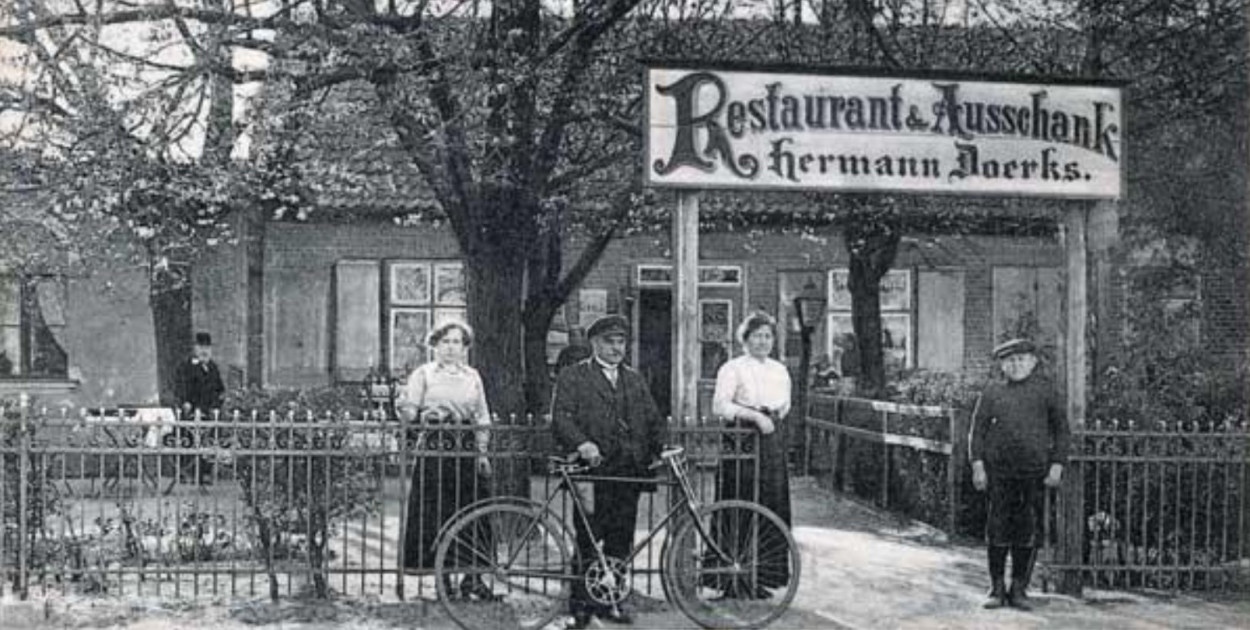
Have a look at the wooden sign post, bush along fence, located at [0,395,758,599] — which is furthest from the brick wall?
bush along fence, located at [0,395,758,599]

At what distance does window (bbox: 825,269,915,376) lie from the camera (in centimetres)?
2038

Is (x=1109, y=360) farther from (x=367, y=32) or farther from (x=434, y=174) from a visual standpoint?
(x=367, y=32)

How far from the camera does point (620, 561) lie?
7.87 m

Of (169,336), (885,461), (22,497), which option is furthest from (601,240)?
(22,497)

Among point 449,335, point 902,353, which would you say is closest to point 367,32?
point 449,335

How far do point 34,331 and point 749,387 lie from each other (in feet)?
40.3

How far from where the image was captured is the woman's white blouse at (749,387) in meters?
8.63

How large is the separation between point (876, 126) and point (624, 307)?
11329 mm

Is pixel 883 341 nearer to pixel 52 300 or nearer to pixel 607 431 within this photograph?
pixel 52 300

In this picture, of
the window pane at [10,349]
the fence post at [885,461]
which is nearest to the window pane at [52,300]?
the window pane at [10,349]

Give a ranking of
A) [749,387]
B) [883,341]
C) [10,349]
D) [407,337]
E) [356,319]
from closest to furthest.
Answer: [749,387] < [10,349] < [356,319] < [407,337] < [883,341]

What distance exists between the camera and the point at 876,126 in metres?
8.73

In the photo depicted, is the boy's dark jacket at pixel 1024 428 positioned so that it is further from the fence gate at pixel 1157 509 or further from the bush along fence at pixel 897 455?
the bush along fence at pixel 897 455

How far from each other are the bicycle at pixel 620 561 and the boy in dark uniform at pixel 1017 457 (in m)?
1.32
